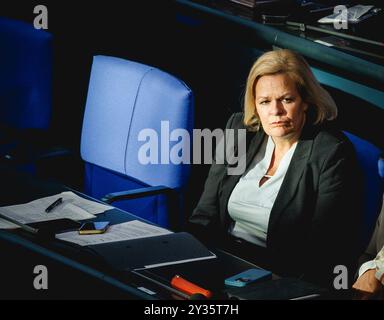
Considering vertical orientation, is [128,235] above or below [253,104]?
below

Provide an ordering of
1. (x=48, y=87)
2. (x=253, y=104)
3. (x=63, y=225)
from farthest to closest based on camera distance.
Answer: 1. (x=48, y=87)
2. (x=253, y=104)
3. (x=63, y=225)

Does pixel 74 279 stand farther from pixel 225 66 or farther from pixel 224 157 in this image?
pixel 225 66

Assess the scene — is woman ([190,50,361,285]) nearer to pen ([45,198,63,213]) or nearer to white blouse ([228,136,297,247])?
white blouse ([228,136,297,247])

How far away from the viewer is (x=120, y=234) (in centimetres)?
272

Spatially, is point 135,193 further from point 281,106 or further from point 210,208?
point 281,106

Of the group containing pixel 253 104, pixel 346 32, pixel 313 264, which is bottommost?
pixel 313 264

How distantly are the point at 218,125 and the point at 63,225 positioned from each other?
6.79 feet

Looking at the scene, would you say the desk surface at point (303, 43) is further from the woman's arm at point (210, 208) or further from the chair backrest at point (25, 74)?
the chair backrest at point (25, 74)

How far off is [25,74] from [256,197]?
148 centimetres

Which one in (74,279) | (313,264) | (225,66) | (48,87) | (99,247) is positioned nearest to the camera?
(74,279)

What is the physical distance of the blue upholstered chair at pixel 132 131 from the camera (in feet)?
10.9

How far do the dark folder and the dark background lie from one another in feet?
6.68

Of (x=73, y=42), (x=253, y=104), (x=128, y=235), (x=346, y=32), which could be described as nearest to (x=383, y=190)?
(x=253, y=104)
